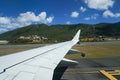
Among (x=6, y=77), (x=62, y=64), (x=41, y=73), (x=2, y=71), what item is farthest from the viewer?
(x=62, y=64)

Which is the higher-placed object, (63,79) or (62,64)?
(62,64)

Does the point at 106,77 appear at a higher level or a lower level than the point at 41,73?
Answer: lower

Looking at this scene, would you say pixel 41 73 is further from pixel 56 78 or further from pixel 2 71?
pixel 56 78

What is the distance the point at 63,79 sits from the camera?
11.8m

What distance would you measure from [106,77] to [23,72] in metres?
9.04

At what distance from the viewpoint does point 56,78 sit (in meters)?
11.4

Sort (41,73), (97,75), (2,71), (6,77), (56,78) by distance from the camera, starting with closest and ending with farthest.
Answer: (6,77), (2,71), (41,73), (56,78), (97,75)

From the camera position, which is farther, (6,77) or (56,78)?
(56,78)

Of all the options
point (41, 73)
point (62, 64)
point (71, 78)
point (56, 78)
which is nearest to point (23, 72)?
point (41, 73)

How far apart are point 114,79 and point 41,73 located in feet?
27.6

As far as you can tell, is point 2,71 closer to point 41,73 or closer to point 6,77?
point 6,77

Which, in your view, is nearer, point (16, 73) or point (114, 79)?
point (16, 73)

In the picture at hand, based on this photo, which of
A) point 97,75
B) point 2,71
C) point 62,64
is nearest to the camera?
point 2,71

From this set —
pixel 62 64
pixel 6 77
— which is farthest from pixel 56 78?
pixel 6 77
